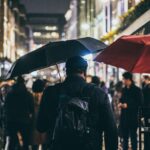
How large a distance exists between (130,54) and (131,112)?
468 cm

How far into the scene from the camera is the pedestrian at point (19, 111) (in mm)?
11391

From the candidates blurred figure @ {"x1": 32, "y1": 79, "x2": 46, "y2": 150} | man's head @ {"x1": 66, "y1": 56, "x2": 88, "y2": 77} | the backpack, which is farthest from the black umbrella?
blurred figure @ {"x1": 32, "y1": 79, "x2": 46, "y2": 150}

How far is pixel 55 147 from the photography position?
5.32 metres

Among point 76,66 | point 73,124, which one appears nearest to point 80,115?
point 73,124

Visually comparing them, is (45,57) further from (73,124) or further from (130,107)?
(130,107)

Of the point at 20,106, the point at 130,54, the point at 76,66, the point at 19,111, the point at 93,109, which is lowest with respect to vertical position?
the point at 19,111

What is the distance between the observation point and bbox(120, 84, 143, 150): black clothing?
11797mm

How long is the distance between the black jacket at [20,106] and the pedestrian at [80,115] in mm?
5894

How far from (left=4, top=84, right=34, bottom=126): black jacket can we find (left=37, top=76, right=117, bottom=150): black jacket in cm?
571

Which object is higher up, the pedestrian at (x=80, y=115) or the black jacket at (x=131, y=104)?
the pedestrian at (x=80, y=115)

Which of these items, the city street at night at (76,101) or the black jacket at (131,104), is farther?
the black jacket at (131,104)

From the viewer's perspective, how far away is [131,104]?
11859mm

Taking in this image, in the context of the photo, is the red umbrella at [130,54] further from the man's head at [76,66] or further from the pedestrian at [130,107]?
the pedestrian at [130,107]

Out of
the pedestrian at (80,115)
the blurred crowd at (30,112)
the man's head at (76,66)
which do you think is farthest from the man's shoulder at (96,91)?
the blurred crowd at (30,112)
